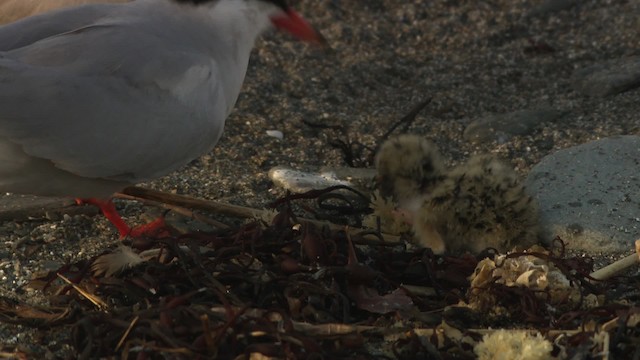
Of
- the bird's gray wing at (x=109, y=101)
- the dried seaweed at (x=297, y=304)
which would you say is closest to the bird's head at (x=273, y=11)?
the bird's gray wing at (x=109, y=101)

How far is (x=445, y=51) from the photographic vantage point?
4848mm

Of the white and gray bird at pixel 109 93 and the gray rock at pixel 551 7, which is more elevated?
the white and gray bird at pixel 109 93

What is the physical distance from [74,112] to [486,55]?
7.87 ft

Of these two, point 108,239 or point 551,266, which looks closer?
point 551,266

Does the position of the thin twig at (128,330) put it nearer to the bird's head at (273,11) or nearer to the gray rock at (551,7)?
the bird's head at (273,11)

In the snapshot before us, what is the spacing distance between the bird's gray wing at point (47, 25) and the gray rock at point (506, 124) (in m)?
1.43

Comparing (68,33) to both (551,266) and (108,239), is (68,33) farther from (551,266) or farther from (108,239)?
(551,266)

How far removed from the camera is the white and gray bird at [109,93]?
273 centimetres

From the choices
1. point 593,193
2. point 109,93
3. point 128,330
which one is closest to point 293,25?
point 109,93

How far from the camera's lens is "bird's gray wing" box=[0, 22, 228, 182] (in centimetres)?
272

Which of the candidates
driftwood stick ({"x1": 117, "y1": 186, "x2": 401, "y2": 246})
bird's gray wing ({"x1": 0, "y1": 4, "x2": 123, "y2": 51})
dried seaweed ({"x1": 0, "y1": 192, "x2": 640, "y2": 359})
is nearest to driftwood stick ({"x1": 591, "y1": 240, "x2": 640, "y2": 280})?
dried seaweed ({"x1": 0, "y1": 192, "x2": 640, "y2": 359})

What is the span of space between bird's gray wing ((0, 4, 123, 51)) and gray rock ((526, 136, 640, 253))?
1.30m

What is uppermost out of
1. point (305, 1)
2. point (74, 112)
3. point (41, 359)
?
point (74, 112)

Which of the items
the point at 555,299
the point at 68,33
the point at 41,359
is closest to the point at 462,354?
the point at 555,299
